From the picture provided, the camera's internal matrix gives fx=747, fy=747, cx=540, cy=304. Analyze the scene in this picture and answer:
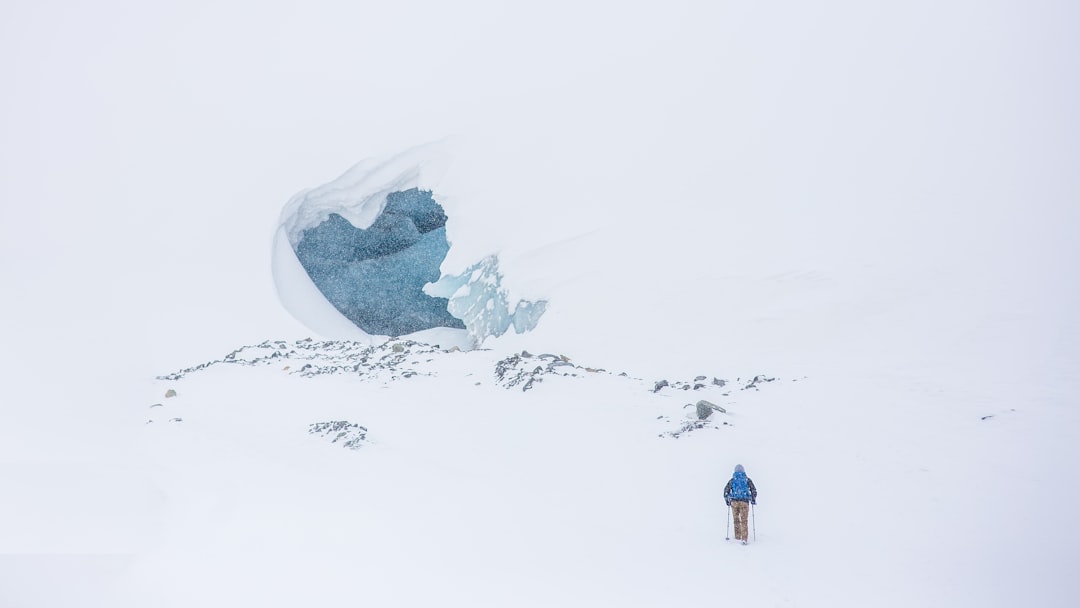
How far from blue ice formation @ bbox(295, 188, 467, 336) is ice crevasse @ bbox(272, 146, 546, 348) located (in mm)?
31

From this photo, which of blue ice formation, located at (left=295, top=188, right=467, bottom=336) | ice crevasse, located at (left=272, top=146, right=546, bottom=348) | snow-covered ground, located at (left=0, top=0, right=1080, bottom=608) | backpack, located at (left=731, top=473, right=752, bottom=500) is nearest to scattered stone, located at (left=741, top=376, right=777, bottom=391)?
snow-covered ground, located at (left=0, top=0, right=1080, bottom=608)

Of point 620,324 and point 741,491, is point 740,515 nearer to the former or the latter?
point 741,491

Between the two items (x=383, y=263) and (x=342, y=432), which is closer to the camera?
(x=342, y=432)

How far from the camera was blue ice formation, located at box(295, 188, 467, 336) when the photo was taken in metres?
23.2

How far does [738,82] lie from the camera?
18.9m

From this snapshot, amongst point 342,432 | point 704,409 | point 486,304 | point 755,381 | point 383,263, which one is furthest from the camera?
point 383,263

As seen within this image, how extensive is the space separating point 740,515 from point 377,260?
18887 millimetres

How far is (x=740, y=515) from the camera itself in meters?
6.89

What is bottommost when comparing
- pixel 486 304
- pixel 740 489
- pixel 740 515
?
pixel 740 515

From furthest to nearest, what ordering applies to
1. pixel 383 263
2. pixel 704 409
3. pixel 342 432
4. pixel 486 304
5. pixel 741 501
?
pixel 383 263
pixel 486 304
pixel 342 432
pixel 704 409
pixel 741 501

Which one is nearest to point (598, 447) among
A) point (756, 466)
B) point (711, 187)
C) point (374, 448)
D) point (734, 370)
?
point (756, 466)

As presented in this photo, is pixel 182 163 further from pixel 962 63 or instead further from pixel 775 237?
pixel 962 63

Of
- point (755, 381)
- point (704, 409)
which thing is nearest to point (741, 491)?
point (704, 409)

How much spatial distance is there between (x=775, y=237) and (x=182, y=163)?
16.9m
